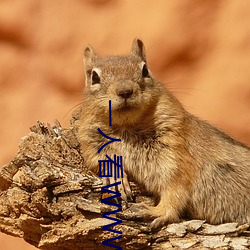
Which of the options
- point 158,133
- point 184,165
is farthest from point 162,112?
point 184,165

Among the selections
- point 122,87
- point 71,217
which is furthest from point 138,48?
point 71,217

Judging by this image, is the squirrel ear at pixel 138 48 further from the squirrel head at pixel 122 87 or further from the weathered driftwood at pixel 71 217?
Answer: the weathered driftwood at pixel 71 217

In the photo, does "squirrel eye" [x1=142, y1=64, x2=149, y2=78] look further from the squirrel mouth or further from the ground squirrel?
the squirrel mouth

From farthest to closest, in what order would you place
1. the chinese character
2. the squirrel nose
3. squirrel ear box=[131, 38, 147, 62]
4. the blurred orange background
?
the blurred orange background < squirrel ear box=[131, 38, 147, 62] < the chinese character < the squirrel nose

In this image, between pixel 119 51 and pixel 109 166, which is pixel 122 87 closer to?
pixel 109 166

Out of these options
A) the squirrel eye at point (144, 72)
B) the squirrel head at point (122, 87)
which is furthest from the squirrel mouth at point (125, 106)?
the squirrel eye at point (144, 72)

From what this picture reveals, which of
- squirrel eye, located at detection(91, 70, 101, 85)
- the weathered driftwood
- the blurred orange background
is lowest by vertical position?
the weathered driftwood

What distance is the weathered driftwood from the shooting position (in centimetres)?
145

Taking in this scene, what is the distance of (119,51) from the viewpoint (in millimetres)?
2551

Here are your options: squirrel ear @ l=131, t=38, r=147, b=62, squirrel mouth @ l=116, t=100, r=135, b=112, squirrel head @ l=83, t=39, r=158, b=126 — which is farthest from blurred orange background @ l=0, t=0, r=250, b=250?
squirrel mouth @ l=116, t=100, r=135, b=112

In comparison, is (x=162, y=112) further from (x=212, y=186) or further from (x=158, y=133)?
(x=212, y=186)

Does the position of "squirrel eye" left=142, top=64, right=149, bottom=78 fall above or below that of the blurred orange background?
below

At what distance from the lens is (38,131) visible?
5.43 ft

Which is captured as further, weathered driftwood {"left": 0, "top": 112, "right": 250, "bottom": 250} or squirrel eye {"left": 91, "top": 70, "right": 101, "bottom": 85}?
squirrel eye {"left": 91, "top": 70, "right": 101, "bottom": 85}
